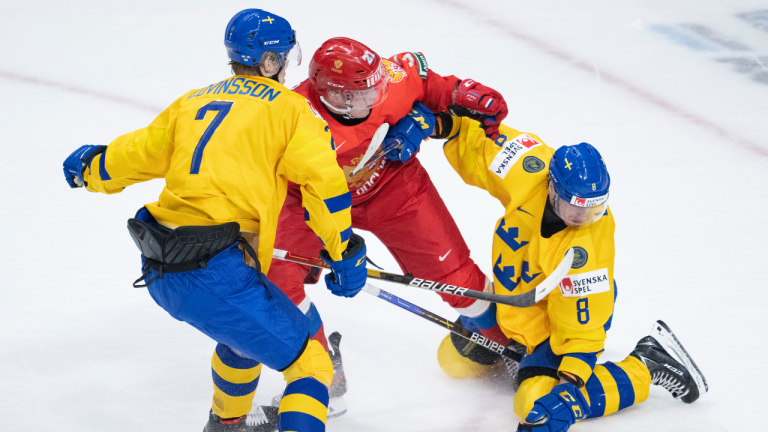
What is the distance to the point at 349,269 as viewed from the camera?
88.3 inches

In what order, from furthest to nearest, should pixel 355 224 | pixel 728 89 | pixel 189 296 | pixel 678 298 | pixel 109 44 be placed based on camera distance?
pixel 109 44 → pixel 728 89 → pixel 678 298 → pixel 355 224 → pixel 189 296

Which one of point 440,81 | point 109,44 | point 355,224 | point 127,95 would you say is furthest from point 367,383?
point 109,44

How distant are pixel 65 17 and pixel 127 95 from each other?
1394mm

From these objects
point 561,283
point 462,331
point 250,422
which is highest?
point 561,283

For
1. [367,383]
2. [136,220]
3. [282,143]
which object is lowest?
[367,383]

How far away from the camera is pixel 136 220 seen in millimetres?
2064

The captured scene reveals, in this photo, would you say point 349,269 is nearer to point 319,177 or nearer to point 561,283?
point 319,177

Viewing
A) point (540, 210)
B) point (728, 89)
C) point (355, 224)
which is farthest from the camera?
point (728, 89)

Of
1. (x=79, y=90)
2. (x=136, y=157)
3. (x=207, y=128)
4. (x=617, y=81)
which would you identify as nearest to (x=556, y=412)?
(x=207, y=128)

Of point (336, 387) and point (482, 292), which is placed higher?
point (482, 292)

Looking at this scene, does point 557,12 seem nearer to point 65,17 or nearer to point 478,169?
point 478,169

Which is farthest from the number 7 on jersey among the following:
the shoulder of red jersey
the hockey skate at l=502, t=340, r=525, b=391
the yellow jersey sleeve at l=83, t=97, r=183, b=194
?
the hockey skate at l=502, t=340, r=525, b=391

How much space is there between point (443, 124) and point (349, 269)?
0.78 metres

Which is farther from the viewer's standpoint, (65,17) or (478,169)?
(65,17)
